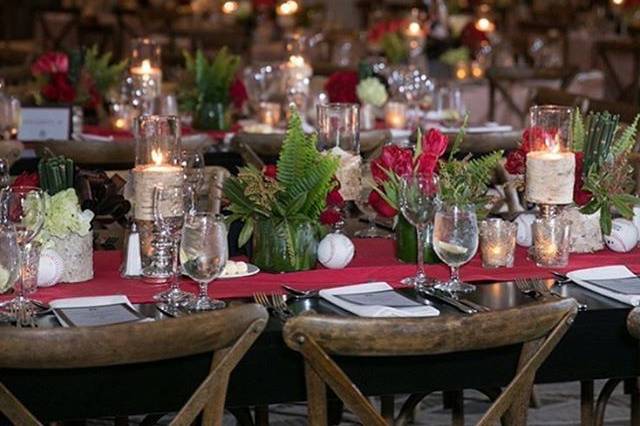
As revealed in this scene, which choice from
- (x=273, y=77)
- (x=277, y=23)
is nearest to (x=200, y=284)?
(x=273, y=77)

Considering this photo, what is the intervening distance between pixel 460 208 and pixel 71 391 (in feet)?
3.07

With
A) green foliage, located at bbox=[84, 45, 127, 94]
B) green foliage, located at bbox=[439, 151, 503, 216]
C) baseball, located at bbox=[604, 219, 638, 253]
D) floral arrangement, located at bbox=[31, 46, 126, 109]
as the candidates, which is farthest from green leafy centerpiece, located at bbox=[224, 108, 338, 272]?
green foliage, located at bbox=[84, 45, 127, 94]

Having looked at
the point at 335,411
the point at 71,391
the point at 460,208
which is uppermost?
the point at 460,208

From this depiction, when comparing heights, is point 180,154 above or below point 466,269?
above

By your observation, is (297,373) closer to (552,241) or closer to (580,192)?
(552,241)

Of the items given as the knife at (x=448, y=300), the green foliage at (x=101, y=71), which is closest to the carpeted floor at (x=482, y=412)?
the knife at (x=448, y=300)

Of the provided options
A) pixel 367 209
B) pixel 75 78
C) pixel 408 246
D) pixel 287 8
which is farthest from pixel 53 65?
pixel 287 8

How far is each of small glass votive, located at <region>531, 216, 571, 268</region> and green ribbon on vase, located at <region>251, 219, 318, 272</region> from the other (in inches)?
20.2

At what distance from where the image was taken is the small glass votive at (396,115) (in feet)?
21.7

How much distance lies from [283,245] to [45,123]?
279 centimetres

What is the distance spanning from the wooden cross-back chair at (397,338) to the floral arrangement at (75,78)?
388cm

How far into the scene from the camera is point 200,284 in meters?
3.14

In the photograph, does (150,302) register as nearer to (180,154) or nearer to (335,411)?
(180,154)

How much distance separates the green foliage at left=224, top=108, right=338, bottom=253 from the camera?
135 inches
